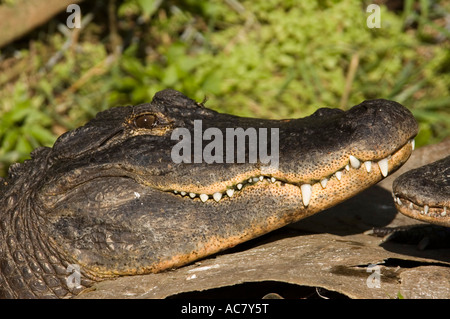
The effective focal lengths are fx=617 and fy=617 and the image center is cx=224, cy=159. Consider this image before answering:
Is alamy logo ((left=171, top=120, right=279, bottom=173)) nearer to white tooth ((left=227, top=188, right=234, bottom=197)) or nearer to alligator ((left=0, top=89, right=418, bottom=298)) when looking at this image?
alligator ((left=0, top=89, right=418, bottom=298))

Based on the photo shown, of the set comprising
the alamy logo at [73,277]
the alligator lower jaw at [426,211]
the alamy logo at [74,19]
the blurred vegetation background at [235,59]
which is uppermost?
the alamy logo at [74,19]

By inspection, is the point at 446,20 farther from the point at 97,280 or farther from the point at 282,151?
the point at 97,280

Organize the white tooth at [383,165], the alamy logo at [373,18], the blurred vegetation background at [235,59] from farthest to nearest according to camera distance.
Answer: the alamy logo at [373,18]
the blurred vegetation background at [235,59]
the white tooth at [383,165]

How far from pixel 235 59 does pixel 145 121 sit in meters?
3.44

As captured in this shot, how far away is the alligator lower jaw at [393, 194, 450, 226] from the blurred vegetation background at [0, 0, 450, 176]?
3345mm

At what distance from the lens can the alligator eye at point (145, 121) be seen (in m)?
3.35

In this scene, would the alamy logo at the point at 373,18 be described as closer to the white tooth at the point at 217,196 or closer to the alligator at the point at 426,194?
the alligator at the point at 426,194

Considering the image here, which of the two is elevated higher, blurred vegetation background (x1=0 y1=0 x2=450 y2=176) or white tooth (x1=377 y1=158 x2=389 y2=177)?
blurred vegetation background (x1=0 y1=0 x2=450 y2=176)

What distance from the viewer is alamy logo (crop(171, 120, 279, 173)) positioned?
9.91 feet

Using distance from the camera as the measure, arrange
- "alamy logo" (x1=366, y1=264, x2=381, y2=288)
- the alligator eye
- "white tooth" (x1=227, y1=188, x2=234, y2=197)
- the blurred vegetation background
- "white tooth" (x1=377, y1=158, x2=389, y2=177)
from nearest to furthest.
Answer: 1. "alamy logo" (x1=366, y1=264, x2=381, y2=288)
2. "white tooth" (x1=377, y1=158, x2=389, y2=177)
3. "white tooth" (x1=227, y1=188, x2=234, y2=197)
4. the alligator eye
5. the blurred vegetation background

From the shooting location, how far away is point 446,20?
22.5 ft

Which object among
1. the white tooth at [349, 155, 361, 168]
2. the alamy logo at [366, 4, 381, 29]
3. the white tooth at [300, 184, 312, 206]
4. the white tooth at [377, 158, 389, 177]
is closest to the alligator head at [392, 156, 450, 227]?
the white tooth at [377, 158, 389, 177]

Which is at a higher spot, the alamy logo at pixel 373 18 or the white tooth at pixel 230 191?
the alamy logo at pixel 373 18

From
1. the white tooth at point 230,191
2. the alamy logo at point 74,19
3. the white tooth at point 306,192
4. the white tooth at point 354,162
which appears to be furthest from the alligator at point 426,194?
the alamy logo at point 74,19
